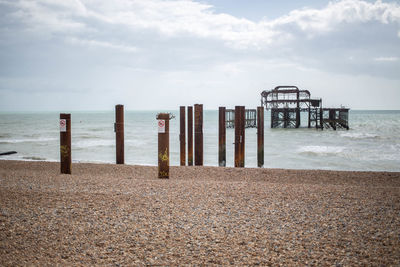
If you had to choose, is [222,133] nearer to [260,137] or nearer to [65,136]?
[260,137]

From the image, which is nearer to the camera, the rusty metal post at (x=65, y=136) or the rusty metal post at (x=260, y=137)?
the rusty metal post at (x=65, y=136)

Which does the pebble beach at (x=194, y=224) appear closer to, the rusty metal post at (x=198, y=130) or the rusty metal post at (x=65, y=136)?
the rusty metal post at (x=65, y=136)

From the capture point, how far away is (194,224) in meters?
4.02

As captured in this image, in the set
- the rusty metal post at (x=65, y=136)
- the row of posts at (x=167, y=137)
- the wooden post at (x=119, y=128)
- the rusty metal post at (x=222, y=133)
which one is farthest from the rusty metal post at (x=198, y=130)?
the rusty metal post at (x=65, y=136)

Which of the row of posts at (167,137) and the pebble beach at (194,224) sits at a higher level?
the row of posts at (167,137)

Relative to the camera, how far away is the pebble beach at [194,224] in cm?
321

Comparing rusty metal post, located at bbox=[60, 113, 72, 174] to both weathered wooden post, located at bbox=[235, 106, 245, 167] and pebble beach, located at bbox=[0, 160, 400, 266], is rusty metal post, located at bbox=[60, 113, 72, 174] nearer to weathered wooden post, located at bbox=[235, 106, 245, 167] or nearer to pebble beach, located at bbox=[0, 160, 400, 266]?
pebble beach, located at bbox=[0, 160, 400, 266]

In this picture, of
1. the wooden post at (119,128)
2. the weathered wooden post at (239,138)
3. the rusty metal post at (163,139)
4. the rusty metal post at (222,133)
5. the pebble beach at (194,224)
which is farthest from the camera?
the rusty metal post at (222,133)

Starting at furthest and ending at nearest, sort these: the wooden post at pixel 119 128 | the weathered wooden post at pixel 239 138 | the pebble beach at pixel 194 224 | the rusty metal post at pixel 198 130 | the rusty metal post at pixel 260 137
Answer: the rusty metal post at pixel 260 137
the weathered wooden post at pixel 239 138
the rusty metal post at pixel 198 130
the wooden post at pixel 119 128
the pebble beach at pixel 194 224

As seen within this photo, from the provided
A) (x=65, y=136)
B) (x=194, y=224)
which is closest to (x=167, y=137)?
(x=65, y=136)

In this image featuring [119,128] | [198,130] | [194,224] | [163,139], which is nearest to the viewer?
[194,224]

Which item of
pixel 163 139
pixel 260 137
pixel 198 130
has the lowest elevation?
pixel 260 137

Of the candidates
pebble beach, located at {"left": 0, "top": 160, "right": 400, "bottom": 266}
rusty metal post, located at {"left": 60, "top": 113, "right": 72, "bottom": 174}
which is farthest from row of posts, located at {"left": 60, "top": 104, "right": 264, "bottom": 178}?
pebble beach, located at {"left": 0, "top": 160, "right": 400, "bottom": 266}

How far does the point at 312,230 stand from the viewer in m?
3.86
